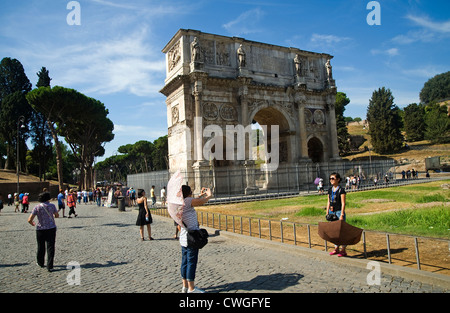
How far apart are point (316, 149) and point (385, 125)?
3091 centimetres

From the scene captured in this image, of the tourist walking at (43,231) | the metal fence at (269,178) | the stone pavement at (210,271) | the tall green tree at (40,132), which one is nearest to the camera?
the stone pavement at (210,271)

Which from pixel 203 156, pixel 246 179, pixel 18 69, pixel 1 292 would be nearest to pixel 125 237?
pixel 1 292

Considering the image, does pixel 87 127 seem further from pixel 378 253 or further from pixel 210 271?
pixel 378 253

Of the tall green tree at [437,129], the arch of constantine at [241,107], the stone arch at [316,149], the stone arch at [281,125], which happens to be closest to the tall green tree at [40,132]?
the arch of constantine at [241,107]

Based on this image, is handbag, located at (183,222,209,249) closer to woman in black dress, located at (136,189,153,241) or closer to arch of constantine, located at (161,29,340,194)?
woman in black dress, located at (136,189,153,241)

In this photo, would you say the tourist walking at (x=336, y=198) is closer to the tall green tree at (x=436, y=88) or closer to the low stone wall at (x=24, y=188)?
the low stone wall at (x=24, y=188)

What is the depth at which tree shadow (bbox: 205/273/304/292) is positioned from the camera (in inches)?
176

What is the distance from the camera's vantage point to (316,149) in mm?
29172

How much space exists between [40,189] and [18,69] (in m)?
21.2

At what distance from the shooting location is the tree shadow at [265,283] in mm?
4469

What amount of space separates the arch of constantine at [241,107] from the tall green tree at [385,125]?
30368 mm

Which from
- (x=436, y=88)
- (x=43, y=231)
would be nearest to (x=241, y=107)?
(x=43, y=231)

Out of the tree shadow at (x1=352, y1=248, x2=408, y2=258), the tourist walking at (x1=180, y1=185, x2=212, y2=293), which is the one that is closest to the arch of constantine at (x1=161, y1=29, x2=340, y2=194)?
the tree shadow at (x1=352, y1=248, x2=408, y2=258)
